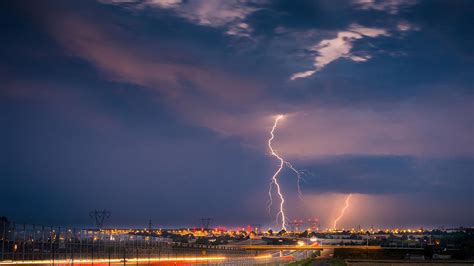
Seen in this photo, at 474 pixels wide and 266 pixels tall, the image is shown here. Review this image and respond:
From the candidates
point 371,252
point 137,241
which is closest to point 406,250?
point 371,252

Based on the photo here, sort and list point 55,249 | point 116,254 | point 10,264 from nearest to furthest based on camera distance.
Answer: point 10,264, point 55,249, point 116,254

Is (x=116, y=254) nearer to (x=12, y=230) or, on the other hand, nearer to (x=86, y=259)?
(x=86, y=259)

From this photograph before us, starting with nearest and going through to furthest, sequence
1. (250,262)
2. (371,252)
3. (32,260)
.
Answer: (32,260) < (250,262) < (371,252)

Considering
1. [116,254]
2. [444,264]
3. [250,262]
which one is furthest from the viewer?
[444,264]

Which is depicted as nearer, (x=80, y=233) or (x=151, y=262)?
(x=80, y=233)

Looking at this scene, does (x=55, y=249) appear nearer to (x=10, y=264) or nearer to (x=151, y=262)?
(x=10, y=264)

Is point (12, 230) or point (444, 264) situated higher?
point (12, 230)

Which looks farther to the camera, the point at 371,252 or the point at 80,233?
the point at 371,252

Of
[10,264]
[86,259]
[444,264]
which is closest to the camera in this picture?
[10,264]

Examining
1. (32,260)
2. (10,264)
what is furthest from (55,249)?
(10,264)
